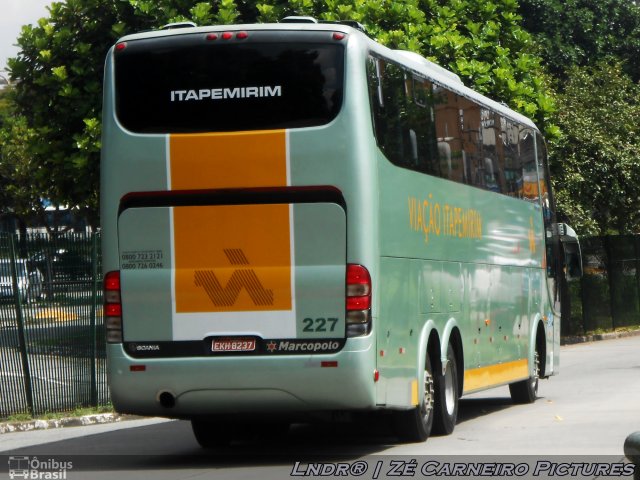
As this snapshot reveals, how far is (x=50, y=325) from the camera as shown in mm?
17188

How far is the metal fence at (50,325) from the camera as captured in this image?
54.0 feet

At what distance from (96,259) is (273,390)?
24.0ft

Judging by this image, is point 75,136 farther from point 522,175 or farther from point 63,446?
point 63,446

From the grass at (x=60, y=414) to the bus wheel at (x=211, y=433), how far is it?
4.03m

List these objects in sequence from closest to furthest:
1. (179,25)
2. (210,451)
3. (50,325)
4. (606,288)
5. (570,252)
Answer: (179,25)
(210,451)
(50,325)
(570,252)
(606,288)

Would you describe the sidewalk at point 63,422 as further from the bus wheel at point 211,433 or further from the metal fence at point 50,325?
the bus wheel at point 211,433

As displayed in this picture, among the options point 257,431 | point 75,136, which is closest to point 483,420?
point 257,431

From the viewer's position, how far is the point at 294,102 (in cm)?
1146

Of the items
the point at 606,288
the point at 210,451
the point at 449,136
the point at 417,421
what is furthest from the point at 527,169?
the point at 606,288

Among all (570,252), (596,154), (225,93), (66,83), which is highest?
(66,83)

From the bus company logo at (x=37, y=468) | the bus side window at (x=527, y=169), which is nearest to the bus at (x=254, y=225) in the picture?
the bus company logo at (x=37, y=468)

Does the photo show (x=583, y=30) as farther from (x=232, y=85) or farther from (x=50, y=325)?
(x=232, y=85)

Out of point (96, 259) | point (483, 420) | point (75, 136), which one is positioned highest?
point (75, 136)

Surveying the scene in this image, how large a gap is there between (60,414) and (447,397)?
6.03m
